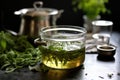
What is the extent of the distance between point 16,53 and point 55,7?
0.59m

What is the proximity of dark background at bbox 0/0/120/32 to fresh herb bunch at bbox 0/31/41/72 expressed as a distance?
0.39m

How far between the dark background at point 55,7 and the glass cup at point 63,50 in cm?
57

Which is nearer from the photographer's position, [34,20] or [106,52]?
[106,52]

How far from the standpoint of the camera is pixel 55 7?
5.46 feet

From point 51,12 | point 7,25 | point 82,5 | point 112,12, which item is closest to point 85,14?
point 82,5

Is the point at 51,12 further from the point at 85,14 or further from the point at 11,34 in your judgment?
the point at 85,14

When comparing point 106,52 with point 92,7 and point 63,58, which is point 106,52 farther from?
point 92,7

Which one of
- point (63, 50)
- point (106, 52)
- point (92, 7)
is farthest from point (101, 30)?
point (63, 50)

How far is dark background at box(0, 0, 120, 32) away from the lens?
164 cm

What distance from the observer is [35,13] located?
1.29 meters

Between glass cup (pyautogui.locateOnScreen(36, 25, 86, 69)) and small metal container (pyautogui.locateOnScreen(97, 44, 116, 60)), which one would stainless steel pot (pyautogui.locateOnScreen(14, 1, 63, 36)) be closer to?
glass cup (pyautogui.locateOnScreen(36, 25, 86, 69))

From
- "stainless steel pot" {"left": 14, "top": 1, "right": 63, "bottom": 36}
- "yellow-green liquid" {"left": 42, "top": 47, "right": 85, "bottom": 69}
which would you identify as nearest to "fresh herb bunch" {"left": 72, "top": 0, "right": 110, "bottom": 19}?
"stainless steel pot" {"left": 14, "top": 1, "right": 63, "bottom": 36}

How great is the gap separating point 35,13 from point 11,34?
158 mm

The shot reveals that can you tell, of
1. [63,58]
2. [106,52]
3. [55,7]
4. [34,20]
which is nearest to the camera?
[63,58]
